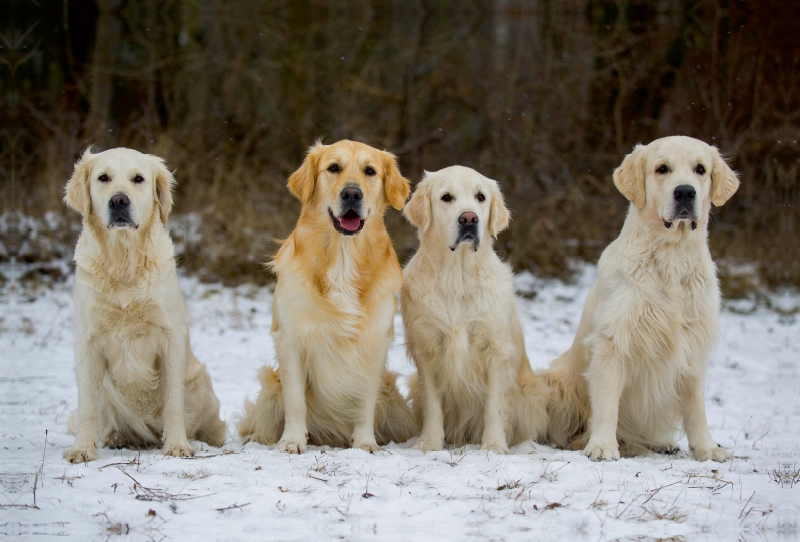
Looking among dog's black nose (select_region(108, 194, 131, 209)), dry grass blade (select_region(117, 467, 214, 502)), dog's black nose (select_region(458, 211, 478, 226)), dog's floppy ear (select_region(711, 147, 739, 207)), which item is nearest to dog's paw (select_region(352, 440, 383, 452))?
dry grass blade (select_region(117, 467, 214, 502))

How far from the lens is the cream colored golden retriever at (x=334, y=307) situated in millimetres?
4035

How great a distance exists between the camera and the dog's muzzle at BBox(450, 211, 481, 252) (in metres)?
4.08

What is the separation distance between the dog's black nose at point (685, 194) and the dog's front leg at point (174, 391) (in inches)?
109

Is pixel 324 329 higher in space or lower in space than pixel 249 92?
lower

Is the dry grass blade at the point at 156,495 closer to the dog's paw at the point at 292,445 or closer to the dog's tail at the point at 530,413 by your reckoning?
the dog's paw at the point at 292,445

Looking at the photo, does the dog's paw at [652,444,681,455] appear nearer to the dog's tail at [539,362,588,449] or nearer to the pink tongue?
the dog's tail at [539,362,588,449]

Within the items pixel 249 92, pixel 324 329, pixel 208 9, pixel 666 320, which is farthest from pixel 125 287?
pixel 208 9

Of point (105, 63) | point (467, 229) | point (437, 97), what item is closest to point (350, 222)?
point (467, 229)

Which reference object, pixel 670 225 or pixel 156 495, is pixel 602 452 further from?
pixel 156 495

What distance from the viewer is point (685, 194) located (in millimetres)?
3852

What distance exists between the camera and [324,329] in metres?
4.02

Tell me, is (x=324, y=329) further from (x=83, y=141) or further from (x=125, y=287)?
(x=83, y=141)

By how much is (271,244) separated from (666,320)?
21.7 feet

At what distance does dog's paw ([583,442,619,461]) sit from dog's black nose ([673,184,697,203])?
4.43 ft
